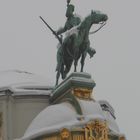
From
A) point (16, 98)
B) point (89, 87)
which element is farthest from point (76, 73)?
point (16, 98)

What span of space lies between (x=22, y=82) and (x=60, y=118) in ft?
18.5

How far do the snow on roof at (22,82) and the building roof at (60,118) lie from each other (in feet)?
11.6

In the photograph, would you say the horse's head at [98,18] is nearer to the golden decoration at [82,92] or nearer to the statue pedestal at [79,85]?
the statue pedestal at [79,85]

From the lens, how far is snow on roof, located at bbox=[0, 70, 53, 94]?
171 feet

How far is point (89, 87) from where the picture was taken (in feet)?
160

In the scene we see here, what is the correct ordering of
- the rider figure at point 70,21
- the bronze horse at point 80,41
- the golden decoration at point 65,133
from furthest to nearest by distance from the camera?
1. the rider figure at point 70,21
2. the bronze horse at point 80,41
3. the golden decoration at point 65,133

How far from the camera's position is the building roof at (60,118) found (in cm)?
4747

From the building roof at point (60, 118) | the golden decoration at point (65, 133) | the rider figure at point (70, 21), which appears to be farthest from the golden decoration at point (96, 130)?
the rider figure at point (70, 21)

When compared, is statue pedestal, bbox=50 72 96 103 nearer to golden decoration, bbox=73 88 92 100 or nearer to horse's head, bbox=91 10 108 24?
golden decoration, bbox=73 88 92 100

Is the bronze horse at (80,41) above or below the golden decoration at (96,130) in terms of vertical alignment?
above

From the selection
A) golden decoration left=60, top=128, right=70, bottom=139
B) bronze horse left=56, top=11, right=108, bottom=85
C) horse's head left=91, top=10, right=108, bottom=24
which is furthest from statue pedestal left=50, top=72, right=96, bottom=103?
horse's head left=91, top=10, right=108, bottom=24

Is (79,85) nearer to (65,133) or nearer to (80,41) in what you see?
(80,41)

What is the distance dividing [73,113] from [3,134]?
4.70 meters

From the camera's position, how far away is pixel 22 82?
53.0 m
